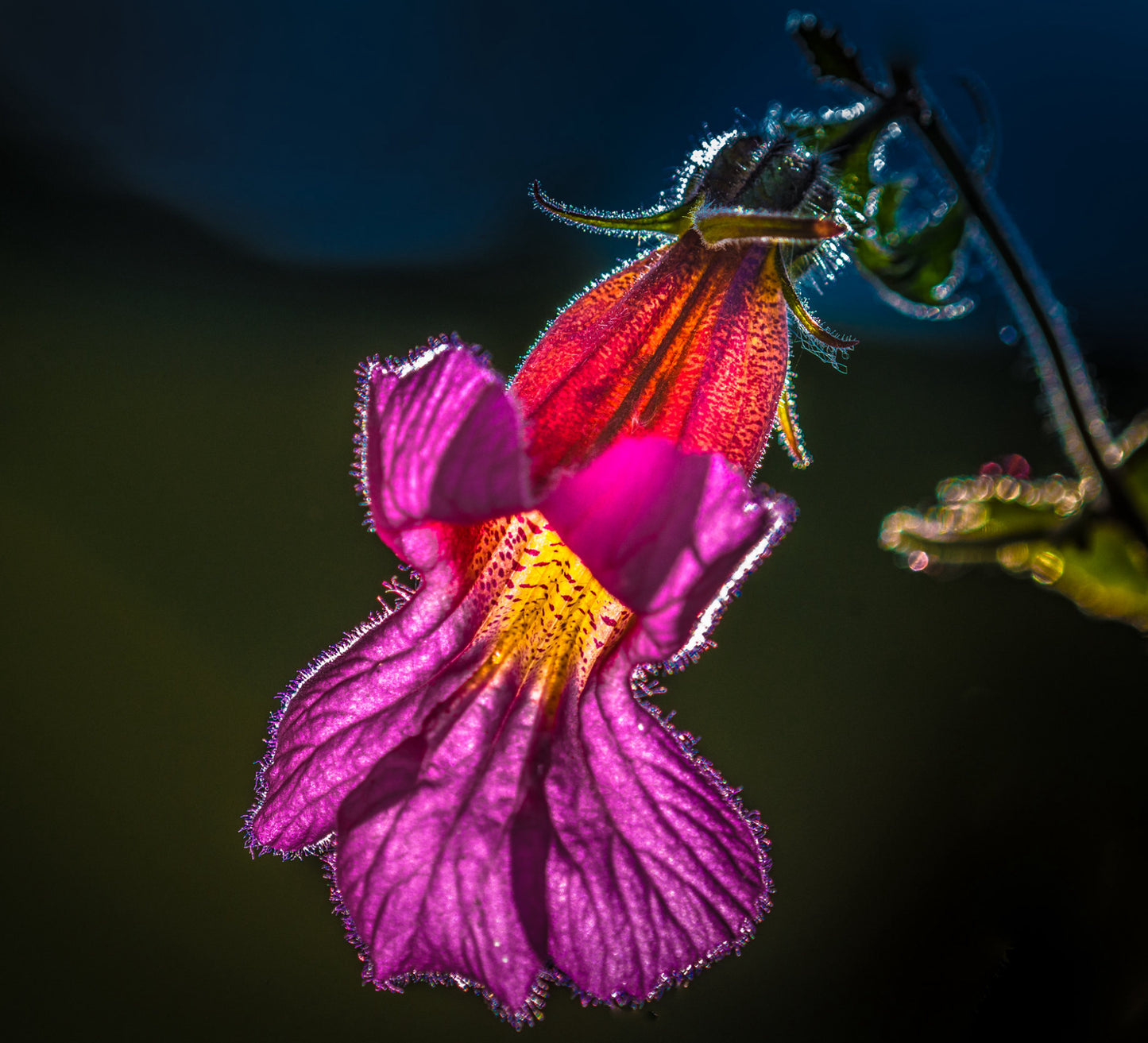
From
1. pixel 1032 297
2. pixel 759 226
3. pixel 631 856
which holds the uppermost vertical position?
pixel 759 226

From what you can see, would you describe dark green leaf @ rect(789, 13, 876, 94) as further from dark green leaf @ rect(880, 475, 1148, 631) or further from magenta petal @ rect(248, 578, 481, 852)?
magenta petal @ rect(248, 578, 481, 852)

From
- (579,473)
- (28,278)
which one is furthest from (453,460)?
(28,278)

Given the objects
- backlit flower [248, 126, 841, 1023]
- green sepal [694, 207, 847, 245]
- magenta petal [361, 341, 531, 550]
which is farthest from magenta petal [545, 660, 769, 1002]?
green sepal [694, 207, 847, 245]

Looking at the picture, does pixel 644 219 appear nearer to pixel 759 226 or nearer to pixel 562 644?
pixel 759 226

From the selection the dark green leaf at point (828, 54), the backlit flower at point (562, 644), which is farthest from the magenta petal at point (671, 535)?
the dark green leaf at point (828, 54)

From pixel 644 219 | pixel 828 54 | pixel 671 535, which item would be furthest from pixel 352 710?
pixel 828 54

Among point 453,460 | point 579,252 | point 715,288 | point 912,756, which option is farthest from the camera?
point 912,756

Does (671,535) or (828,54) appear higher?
(828,54)

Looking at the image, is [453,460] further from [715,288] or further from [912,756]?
[912,756]
